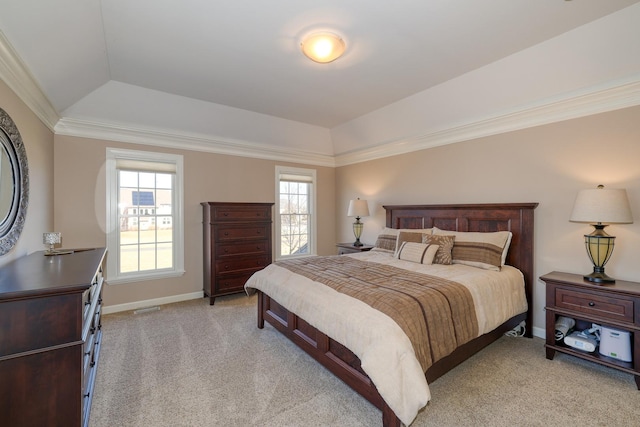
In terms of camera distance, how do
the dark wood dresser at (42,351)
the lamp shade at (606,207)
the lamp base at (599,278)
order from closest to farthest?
the dark wood dresser at (42,351) < the lamp shade at (606,207) < the lamp base at (599,278)

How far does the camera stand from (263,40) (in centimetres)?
256

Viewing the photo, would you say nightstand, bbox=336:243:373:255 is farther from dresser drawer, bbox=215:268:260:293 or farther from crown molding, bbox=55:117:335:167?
crown molding, bbox=55:117:335:167

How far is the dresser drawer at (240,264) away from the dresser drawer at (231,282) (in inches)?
3.4

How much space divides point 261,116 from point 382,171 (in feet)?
7.22

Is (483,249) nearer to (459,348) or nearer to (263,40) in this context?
(459,348)

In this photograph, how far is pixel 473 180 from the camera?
3.64m

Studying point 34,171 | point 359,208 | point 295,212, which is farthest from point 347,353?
point 295,212

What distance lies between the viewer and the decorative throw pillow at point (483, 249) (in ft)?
9.57

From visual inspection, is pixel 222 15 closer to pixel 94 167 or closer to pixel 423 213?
pixel 94 167

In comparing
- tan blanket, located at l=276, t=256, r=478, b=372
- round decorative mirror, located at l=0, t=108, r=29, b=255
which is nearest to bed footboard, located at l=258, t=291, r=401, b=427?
tan blanket, located at l=276, t=256, r=478, b=372

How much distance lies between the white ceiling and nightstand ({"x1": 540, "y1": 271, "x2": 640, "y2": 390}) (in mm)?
2163

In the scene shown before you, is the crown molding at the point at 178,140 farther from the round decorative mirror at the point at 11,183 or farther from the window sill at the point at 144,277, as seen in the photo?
the window sill at the point at 144,277

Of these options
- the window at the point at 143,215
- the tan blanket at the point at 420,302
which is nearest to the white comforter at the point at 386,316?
the tan blanket at the point at 420,302

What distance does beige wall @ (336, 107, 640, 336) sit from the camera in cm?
254
